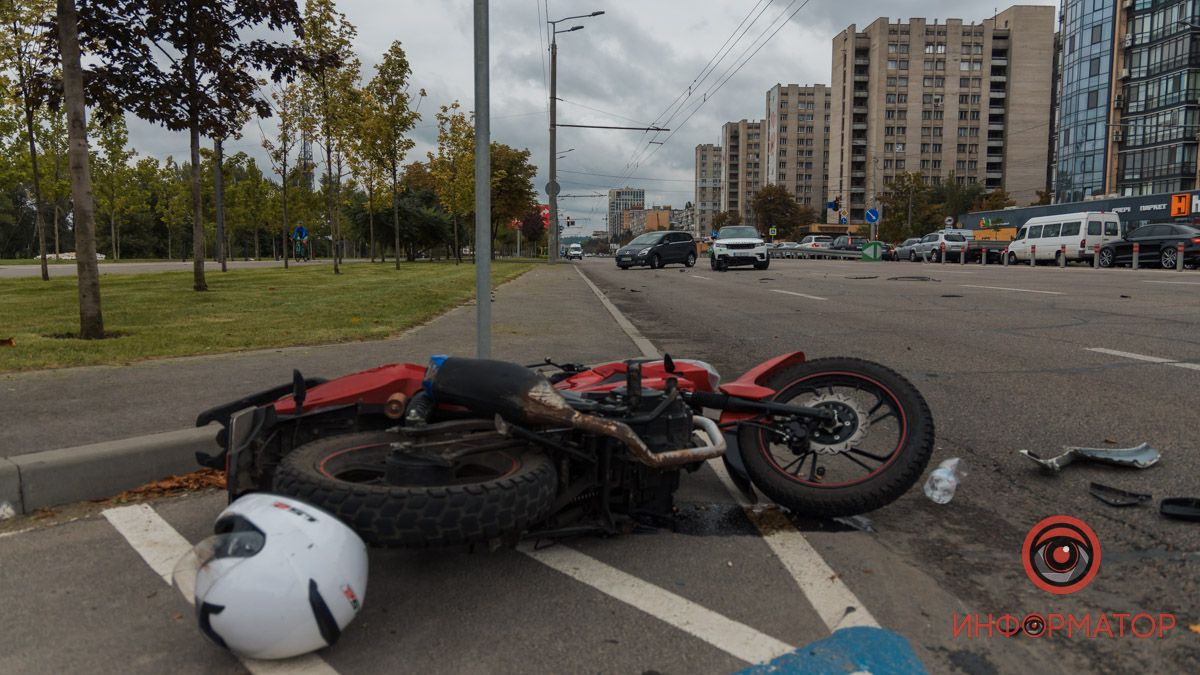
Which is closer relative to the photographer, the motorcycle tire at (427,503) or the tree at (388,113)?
the motorcycle tire at (427,503)

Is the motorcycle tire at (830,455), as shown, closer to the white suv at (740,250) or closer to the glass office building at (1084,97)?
the white suv at (740,250)

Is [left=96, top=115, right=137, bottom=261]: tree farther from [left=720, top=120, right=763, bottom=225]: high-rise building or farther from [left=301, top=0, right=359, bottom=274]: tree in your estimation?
[left=720, top=120, right=763, bottom=225]: high-rise building

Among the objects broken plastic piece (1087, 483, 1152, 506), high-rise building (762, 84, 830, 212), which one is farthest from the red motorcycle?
high-rise building (762, 84, 830, 212)

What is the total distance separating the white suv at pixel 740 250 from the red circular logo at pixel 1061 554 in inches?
1070

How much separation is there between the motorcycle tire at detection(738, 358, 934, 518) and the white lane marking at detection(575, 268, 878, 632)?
17 centimetres

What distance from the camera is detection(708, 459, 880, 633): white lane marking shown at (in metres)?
2.48

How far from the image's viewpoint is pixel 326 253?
117875 mm

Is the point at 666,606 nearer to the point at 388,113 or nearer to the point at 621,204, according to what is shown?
the point at 388,113

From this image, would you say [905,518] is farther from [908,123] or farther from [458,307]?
[908,123]

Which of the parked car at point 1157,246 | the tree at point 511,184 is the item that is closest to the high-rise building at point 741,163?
the tree at point 511,184

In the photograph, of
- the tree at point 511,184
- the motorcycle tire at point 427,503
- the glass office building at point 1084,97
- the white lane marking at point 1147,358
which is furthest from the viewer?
the glass office building at point 1084,97

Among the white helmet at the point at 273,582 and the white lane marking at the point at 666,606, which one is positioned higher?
the white helmet at the point at 273,582

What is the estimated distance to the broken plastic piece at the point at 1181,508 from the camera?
3.15 metres

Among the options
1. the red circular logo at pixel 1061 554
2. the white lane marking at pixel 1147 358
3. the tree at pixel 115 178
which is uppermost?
the tree at pixel 115 178
